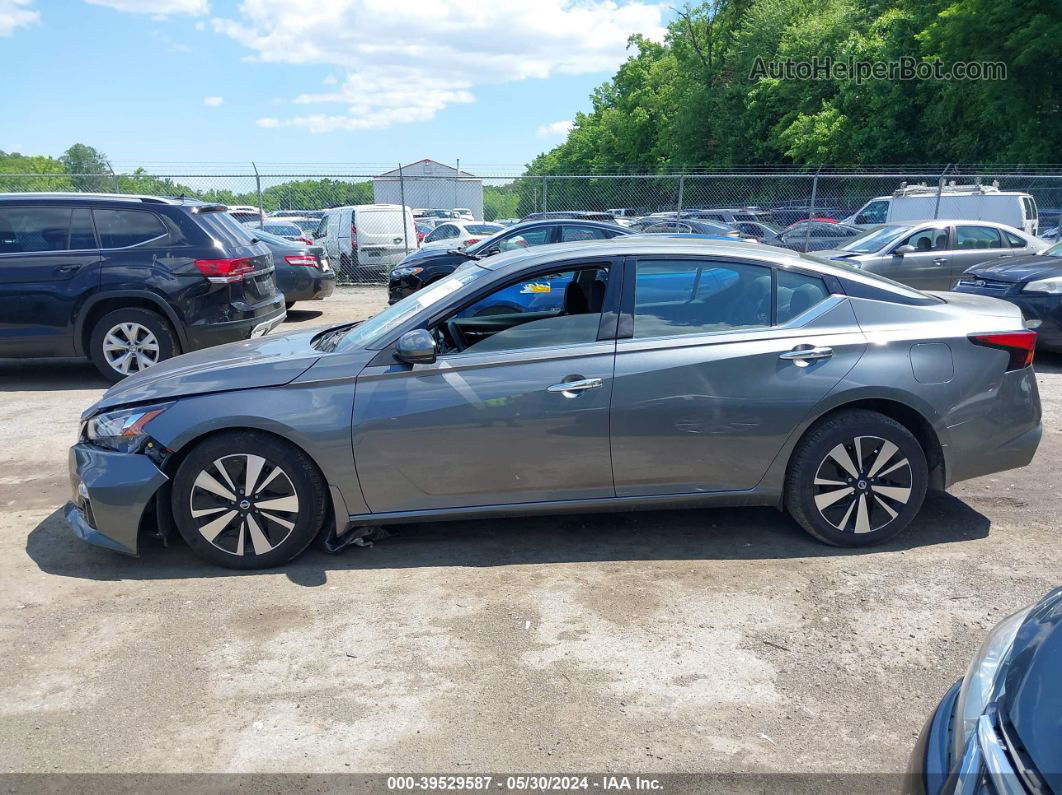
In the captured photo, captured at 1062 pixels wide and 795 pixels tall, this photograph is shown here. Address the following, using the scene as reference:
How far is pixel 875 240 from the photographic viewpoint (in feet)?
45.6

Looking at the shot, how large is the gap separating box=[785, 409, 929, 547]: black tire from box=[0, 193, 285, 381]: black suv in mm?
6187

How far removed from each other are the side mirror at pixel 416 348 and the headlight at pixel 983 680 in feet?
8.89

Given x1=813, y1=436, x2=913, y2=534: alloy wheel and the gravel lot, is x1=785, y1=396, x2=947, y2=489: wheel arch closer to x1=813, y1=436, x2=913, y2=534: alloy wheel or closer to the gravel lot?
x1=813, y1=436, x2=913, y2=534: alloy wheel

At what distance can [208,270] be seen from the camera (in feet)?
→ 28.2

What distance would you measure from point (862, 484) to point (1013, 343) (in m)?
1.11

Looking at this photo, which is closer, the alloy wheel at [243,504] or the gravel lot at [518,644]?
the gravel lot at [518,644]

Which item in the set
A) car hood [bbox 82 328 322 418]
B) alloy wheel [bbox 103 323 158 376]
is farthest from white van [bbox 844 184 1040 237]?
car hood [bbox 82 328 322 418]

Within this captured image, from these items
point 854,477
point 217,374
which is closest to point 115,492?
point 217,374

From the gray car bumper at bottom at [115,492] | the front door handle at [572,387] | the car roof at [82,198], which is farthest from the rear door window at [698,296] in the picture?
the car roof at [82,198]

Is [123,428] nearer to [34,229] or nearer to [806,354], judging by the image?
[806,354]

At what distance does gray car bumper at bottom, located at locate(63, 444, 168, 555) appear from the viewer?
425 centimetres

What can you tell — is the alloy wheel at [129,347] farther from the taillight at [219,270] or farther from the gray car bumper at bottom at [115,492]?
the gray car bumper at bottom at [115,492]

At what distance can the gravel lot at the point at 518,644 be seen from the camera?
9.95 ft

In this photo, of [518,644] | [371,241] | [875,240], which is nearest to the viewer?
[518,644]
